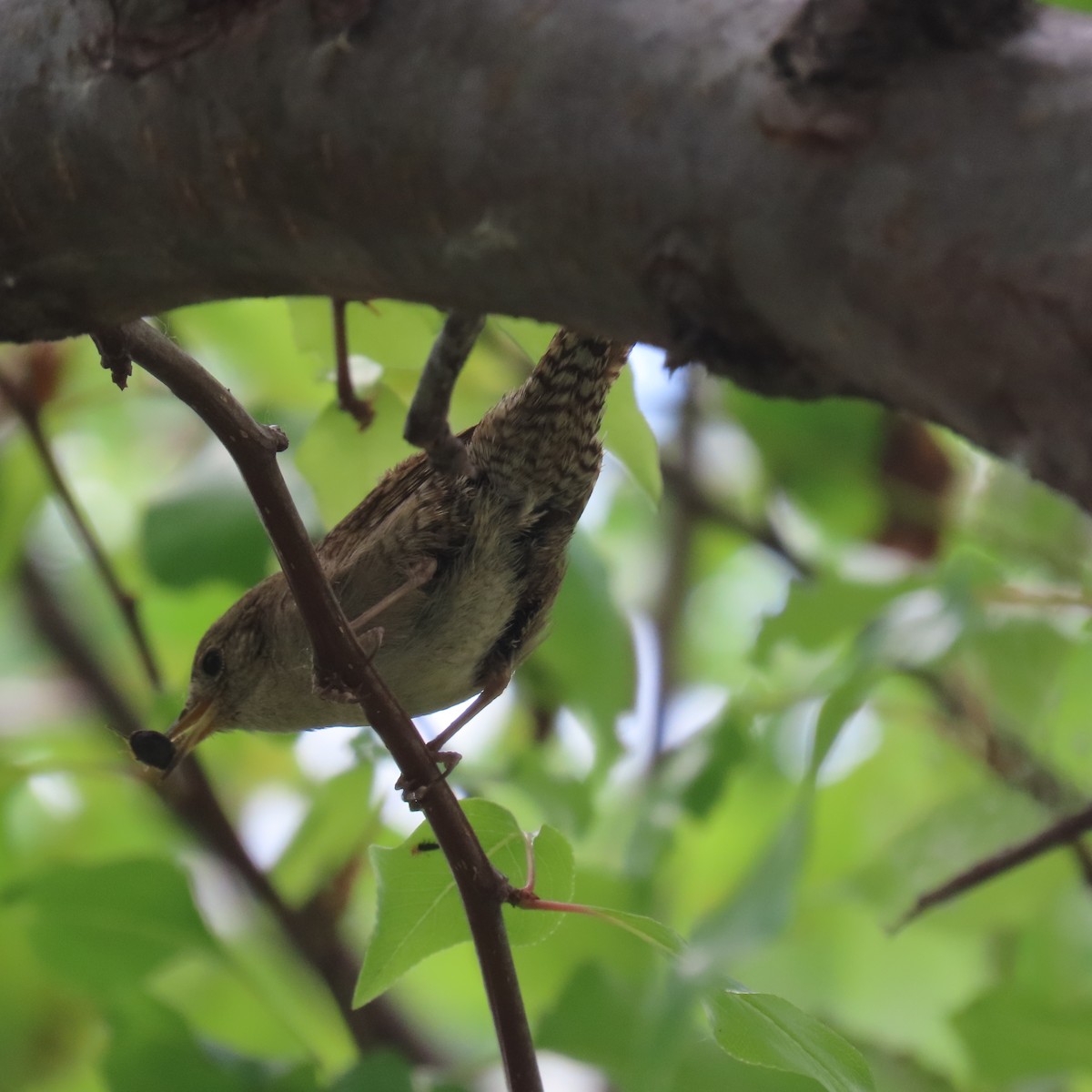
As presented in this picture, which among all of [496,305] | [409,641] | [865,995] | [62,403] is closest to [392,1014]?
[865,995]

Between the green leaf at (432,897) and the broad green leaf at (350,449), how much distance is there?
586 millimetres

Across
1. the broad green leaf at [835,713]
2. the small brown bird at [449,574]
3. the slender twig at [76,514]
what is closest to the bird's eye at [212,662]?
the small brown bird at [449,574]

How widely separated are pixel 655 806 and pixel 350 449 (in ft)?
3.52

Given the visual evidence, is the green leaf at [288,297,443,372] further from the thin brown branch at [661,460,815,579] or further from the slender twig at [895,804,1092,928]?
the thin brown branch at [661,460,815,579]

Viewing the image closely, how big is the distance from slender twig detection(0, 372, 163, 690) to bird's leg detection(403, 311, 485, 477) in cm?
146

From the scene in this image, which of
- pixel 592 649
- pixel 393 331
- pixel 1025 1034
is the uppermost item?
pixel 393 331

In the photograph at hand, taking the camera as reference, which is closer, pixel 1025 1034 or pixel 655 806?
pixel 1025 1034

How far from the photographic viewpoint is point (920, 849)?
2549 millimetres

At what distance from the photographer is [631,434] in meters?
1.87

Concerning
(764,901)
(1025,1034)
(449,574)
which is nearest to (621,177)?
(764,901)

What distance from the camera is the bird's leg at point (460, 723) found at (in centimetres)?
193

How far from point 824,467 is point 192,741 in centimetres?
199

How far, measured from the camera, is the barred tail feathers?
2.00m

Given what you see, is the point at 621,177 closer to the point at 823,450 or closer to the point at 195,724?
the point at 195,724
